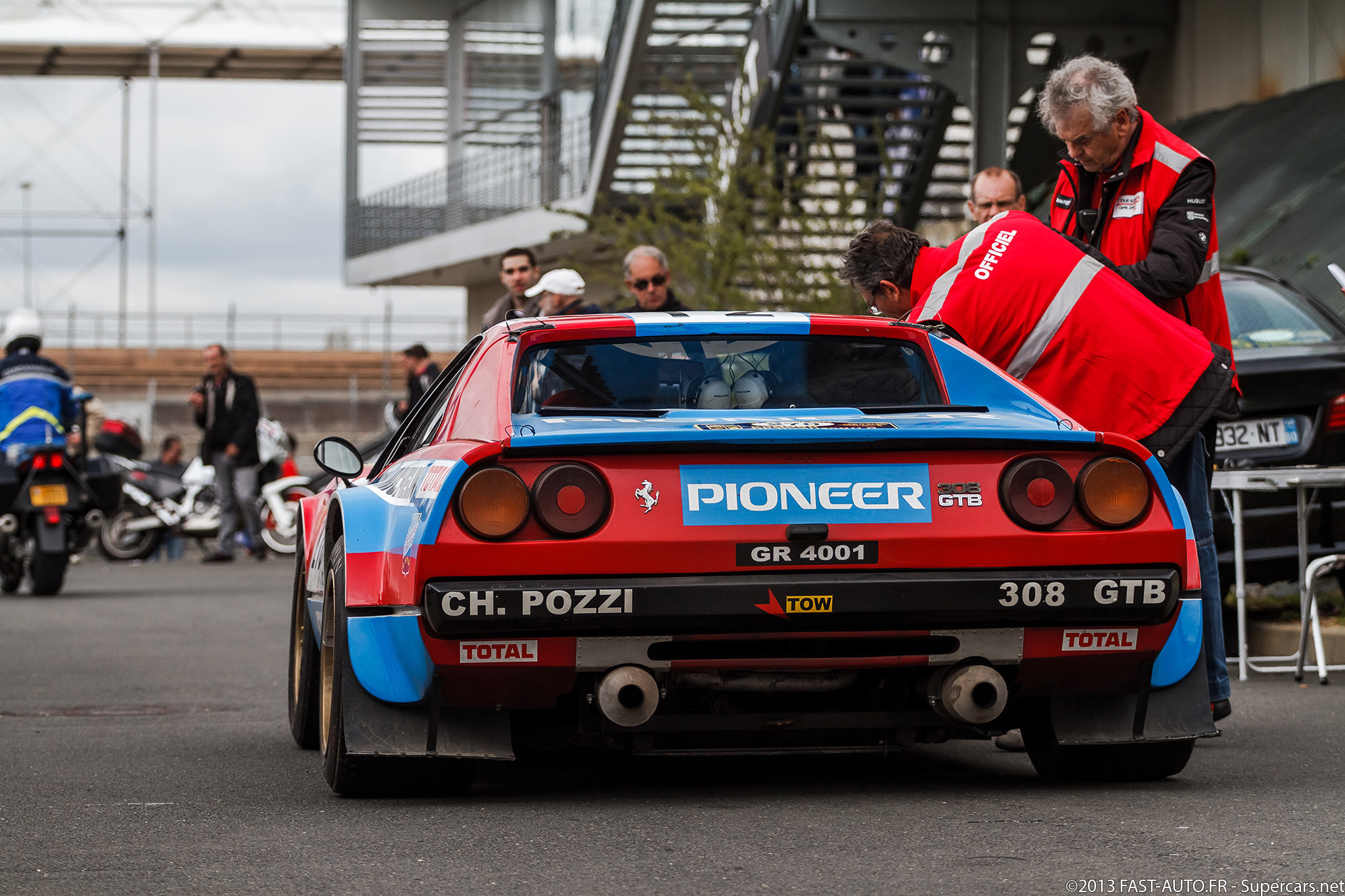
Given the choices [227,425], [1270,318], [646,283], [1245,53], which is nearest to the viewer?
[1270,318]

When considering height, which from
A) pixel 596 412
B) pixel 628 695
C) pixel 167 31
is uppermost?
pixel 167 31

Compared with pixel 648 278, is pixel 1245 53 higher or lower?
higher

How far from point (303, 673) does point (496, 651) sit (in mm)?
1720

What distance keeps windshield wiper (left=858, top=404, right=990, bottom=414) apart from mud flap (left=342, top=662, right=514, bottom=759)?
1156 millimetres

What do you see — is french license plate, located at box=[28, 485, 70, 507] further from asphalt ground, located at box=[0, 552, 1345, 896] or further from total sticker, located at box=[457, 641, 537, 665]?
total sticker, located at box=[457, 641, 537, 665]

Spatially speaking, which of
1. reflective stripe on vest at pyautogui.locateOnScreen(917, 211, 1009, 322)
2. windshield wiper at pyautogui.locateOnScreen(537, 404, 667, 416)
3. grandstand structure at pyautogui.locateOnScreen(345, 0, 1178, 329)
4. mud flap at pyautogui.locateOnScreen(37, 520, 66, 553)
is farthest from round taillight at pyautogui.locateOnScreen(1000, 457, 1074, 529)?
grandstand structure at pyautogui.locateOnScreen(345, 0, 1178, 329)

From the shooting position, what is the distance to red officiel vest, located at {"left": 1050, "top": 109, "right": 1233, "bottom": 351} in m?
5.55

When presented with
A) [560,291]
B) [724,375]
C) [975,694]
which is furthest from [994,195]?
[975,694]

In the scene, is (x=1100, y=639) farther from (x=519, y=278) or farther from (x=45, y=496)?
(x=45, y=496)

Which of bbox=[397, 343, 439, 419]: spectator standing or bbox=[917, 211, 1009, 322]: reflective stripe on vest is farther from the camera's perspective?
bbox=[397, 343, 439, 419]: spectator standing

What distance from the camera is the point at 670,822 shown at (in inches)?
172

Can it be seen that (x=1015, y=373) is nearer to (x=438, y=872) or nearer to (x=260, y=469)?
(x=438, y=872)

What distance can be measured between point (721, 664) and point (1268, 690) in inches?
145

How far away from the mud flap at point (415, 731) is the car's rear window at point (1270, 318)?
16.9 ft
